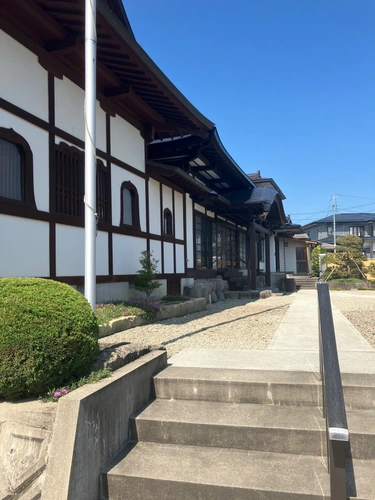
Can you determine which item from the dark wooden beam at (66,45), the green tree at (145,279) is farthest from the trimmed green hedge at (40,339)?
the green tree at (145,279)

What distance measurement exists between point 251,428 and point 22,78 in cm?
616

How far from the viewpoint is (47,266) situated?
22.4 ft

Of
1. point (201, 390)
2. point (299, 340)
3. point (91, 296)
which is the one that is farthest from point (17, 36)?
point (299, 340)

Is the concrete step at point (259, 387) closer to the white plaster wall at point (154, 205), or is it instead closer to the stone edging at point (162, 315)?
the stone edging at point (162, 315)

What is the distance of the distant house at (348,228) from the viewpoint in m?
52.0

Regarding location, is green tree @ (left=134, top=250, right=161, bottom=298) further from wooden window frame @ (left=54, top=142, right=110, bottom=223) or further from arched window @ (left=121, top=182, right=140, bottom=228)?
wooden window frame @ (left=54, top=142, right=110, bottom=223)

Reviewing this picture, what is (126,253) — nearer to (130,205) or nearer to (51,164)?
(130,205)

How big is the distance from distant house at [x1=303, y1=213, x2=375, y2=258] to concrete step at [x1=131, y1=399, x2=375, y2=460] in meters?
50.7

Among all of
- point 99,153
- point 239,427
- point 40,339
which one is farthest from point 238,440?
point 99,153

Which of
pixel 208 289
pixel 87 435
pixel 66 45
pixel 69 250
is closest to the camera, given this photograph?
pixel 87 435

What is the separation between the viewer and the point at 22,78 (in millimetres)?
6379

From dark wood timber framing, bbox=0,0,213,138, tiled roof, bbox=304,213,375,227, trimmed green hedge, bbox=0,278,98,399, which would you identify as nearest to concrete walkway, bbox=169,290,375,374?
trimmed green hedge, bbox=0,278,98,399

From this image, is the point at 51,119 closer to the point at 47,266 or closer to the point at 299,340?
the point at 47,266

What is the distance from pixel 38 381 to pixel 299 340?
4396mm
